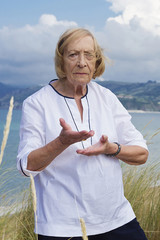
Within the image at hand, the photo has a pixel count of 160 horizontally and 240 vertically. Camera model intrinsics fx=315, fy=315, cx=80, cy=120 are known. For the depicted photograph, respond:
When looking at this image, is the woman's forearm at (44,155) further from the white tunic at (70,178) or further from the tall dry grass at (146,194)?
the tall dry grass at (146,194)

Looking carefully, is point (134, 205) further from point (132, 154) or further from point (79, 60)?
point (79, 60)

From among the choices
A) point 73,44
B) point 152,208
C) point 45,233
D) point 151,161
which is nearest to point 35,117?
point 73,44

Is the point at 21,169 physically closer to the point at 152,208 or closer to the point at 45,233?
the point at 45,233

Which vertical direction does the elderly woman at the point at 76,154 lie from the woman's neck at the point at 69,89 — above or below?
below

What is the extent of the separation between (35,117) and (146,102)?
79.0 meters

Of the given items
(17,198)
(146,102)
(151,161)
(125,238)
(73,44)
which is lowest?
(125,238)

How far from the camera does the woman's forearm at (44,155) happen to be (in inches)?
57.8

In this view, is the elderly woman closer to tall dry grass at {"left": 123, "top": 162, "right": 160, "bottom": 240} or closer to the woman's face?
the woman's face

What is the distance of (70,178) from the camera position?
160 cm

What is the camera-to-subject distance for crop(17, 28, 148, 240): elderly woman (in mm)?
1583

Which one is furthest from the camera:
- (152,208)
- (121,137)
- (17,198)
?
(17,198)

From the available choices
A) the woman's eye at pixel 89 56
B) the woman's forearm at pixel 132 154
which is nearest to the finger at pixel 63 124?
the woman's forearm at pixel 132 154

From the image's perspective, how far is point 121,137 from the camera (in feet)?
6.12

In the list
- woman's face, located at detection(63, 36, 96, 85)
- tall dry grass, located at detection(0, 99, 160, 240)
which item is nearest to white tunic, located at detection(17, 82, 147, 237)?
woman's face, located at detection(63, 36, 96, 85)
